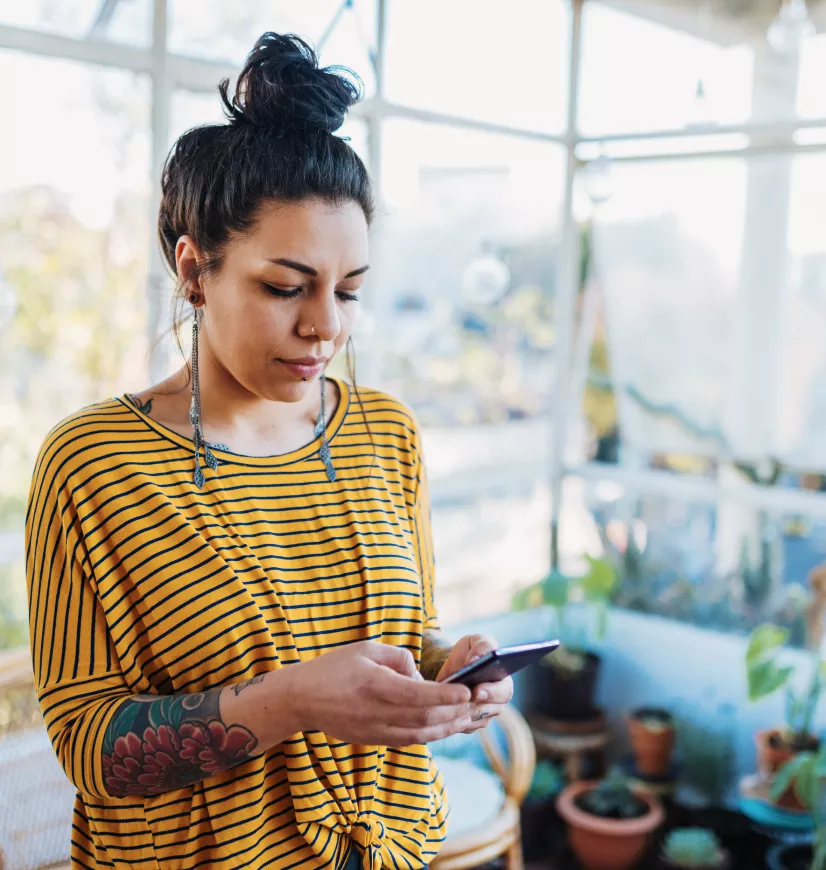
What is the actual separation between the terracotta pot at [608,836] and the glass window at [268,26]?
2169 millimetres

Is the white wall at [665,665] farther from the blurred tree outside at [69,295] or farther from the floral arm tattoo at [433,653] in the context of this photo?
the floral arm tattoo at [433,653]

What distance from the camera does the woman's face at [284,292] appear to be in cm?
108

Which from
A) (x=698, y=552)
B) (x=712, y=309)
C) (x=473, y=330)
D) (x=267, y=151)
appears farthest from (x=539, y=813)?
(x=267, y=151)

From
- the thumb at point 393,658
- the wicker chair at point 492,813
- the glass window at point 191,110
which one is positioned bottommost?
the wicker chair at point 492,813

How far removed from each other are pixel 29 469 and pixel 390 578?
1329 millimetres

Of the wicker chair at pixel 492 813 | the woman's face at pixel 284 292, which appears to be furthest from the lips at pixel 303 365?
the wicker chair at pixel 492 813

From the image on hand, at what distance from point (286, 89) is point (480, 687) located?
683 mm

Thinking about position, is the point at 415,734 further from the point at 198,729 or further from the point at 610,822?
the point at 610,822

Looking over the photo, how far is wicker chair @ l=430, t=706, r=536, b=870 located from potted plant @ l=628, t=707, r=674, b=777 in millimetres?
925

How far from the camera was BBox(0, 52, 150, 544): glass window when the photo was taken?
214 cm

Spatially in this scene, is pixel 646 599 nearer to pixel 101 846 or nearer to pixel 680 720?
pixel 680 720

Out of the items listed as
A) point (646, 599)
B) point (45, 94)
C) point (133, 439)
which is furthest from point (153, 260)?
point (646, 599)

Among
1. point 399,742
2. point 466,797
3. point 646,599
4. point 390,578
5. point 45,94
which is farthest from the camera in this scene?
point 646,599

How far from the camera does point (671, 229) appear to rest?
11.0 ft
